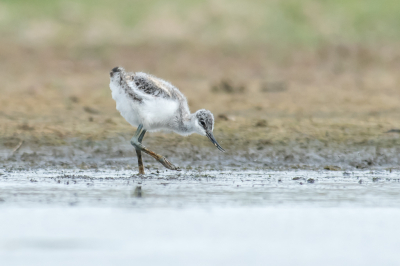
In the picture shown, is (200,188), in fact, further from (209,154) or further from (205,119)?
(209,154)

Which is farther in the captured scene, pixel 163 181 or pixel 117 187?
pixel 163 181

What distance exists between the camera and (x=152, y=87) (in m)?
9.29

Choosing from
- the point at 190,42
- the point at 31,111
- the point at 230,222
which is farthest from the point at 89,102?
the point at 230,222

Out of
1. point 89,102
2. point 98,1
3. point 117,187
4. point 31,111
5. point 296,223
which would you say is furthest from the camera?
point 98,1

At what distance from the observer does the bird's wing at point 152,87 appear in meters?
9.27

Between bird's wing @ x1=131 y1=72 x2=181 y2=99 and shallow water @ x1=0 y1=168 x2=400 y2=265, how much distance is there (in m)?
1.01

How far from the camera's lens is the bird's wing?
9.27 metres

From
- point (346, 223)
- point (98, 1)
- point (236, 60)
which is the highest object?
point (98, 1)

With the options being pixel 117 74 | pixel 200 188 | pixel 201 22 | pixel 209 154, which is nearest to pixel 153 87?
pixel 117 74

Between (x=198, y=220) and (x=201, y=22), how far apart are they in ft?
42.9

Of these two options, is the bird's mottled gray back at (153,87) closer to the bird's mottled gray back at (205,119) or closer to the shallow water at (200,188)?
the bird's mottled gray back at (205,119)

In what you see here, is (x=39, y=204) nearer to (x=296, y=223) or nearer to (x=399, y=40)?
(x=296, y=223)

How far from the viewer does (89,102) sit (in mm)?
14523

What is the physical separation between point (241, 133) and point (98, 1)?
28.6 feet
